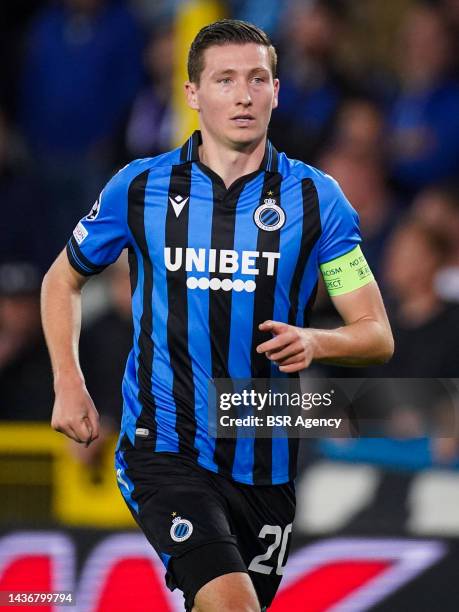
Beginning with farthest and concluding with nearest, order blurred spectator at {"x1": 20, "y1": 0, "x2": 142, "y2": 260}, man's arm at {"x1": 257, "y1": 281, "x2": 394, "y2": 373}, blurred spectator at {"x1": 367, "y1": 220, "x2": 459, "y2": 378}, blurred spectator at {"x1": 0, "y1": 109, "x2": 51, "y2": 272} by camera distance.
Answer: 1. blurred spectator at {"x1": 20, "y1": 0, "x2": 142, "y2": 260}
2. blurred spectator at {"x1": 0, "y1": 109, "x2": 51, "y2": 272}
3. blurred spectator at {"x1": 367, "y1": 220, "x2": 459, "y2": 378}
4. man's arm at {"x1": 257, "y1": 281, "x2": 394, "y2": 373}

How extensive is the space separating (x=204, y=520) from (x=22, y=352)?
3718mm

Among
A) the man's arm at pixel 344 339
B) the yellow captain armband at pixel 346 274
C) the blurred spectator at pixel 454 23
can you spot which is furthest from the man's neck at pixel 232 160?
the blurred spectator at pixel 454 23

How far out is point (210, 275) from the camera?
13.8 feet

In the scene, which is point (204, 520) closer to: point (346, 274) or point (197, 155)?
point (346, 274)

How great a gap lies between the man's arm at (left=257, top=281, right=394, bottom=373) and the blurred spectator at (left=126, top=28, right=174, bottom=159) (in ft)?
14.8

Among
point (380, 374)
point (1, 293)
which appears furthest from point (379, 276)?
Answer: point (1, 293)

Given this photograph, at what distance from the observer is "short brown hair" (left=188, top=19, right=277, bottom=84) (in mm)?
4250

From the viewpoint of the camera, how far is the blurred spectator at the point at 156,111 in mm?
8688

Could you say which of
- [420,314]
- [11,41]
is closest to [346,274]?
[420,314]

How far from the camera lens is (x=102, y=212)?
4.35 metres

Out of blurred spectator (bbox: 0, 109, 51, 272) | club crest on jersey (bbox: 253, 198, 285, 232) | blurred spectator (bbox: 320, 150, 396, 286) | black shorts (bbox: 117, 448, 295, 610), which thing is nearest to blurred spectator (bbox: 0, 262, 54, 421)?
blurred spectator (bbox: 0, 109, 51, 272)

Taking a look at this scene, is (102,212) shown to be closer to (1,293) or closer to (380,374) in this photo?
(380,374)

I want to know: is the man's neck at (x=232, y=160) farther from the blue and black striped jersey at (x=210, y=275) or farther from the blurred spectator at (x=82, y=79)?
the blurred spectator at (x=82, y=79)

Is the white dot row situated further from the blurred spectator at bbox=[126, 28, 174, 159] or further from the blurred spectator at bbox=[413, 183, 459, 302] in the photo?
the blurred spectator at bbox=[126, 28, 174, 159]
